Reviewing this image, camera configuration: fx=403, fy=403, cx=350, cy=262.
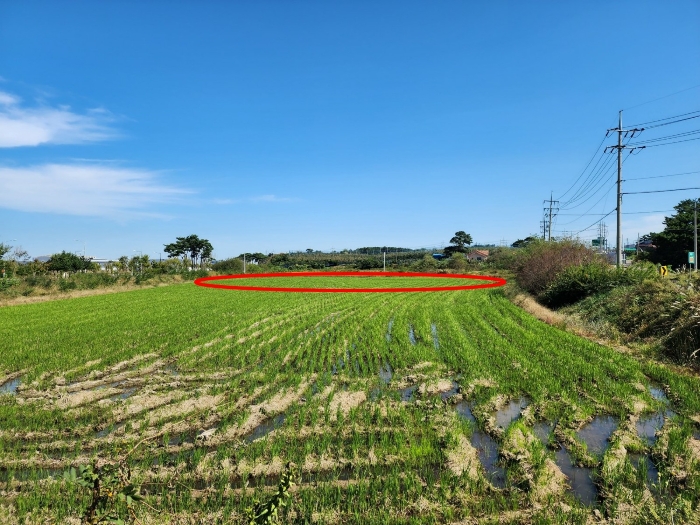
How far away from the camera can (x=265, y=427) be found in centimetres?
490

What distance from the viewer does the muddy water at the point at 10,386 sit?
644 centimetres

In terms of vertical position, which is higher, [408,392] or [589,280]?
[589,280]

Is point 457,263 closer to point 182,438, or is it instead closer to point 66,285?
point 66,285

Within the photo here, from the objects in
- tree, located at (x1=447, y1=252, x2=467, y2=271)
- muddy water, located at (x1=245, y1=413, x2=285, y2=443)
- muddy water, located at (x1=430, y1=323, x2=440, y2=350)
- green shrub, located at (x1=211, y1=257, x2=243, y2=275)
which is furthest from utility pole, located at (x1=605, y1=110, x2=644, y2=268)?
green shrub, located at (x1=211, y1=257, x2=243, y2=275)

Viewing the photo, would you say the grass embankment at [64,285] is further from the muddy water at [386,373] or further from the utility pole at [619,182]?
the utility pole at [619,182]

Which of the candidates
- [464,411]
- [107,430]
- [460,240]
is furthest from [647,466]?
[460,240]

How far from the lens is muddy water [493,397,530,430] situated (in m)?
5.02

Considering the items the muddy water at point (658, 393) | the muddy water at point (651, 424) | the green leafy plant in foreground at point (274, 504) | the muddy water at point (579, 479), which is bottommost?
the muddy water at point (579, 479)

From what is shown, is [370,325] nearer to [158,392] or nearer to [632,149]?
[158,392]

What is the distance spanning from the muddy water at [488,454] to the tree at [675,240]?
43838 mm

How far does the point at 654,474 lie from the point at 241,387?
534cm

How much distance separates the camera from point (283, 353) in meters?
8.95

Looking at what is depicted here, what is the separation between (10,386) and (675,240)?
49.1m

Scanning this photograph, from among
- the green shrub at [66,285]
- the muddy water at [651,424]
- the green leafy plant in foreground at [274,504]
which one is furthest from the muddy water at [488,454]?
the green shrub at [66,285]
